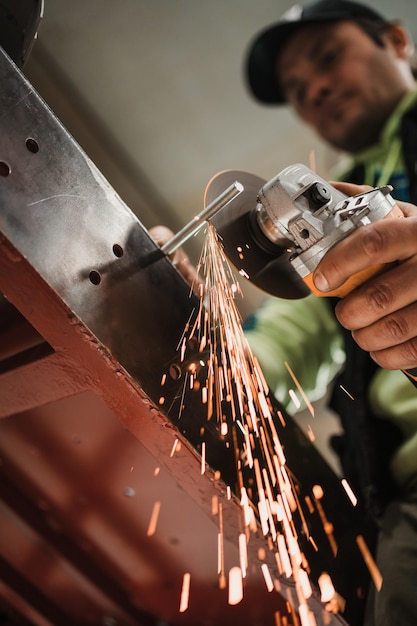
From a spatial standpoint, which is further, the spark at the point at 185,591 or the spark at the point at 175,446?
the spark at the point at 185,591

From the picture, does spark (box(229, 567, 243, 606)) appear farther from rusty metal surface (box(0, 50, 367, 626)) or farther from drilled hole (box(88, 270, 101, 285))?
drilled hole (box(88, 270, 101, 285))

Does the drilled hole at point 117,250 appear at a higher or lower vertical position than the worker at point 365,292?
higher

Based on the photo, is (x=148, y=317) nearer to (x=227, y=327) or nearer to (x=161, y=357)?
(x=161, y=357)

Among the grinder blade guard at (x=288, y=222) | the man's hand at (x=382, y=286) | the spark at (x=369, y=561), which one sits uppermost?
the grinder blade guard at (x=288, y=222)

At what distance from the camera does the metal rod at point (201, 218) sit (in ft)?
2.61

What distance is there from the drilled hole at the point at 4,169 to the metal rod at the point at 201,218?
0.30m

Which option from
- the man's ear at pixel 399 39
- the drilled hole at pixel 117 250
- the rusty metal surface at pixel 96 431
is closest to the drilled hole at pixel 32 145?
the rusty metal surface at pixel 96 431

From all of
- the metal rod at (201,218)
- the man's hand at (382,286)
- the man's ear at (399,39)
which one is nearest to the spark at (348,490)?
the man's hand at (382,286)

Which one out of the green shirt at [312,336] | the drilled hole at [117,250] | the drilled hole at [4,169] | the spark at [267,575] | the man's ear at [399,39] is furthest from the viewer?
the man's ear at [399,39]

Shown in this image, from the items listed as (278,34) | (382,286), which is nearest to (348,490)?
(382,286)

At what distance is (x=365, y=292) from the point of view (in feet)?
2.48

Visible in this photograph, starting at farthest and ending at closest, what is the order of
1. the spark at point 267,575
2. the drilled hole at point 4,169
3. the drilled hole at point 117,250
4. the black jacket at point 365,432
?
the black jacket at point 365,432, the spark at point 267,575, the drilled hole at point 117,250, the drilled hole at point 4,169

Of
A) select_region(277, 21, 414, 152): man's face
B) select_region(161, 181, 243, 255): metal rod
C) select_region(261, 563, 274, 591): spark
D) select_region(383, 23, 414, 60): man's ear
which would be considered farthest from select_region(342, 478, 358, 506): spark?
select_region(383, 23, 414, 60): man's ear

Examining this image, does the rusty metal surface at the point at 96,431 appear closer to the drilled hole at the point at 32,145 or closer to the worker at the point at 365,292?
the drilled hole at the point at 32,145
